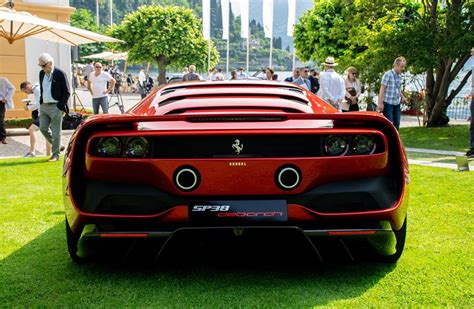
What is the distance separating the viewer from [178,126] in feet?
10.5

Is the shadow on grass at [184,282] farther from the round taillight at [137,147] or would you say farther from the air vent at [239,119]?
the air vent at [239,119]

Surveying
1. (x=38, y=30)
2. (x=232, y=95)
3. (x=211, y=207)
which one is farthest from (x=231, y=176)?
(x=38, y=30)

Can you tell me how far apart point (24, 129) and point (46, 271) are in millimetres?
11797

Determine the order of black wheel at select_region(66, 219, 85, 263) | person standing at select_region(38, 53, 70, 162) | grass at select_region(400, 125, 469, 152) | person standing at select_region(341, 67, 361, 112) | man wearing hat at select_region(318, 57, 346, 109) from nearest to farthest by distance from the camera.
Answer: black wheel at select_region(66, 219, 85, 263) < person standing at select_region(38, 53, 70, 162) < man wearing hat at select_region(318, 57, 346, 109) < person standing at select_region(341, 67, 361, 112) < grass at select_region(400, 125, 469, 152)

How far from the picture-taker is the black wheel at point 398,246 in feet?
12.0

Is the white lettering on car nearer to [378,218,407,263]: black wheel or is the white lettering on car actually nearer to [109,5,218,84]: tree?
[378,218,407,263]: black wheel

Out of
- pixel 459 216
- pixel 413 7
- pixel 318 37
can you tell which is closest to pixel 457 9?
pixel 413 7

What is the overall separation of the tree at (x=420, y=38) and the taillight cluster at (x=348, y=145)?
12.7m

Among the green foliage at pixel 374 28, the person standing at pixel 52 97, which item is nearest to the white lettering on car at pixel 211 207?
the person standing at pixel 52 97

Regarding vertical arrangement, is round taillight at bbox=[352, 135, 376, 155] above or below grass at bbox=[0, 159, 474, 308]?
above

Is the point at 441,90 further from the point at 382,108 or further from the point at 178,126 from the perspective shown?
the point at 178,126

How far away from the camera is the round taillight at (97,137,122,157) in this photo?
10.7ft

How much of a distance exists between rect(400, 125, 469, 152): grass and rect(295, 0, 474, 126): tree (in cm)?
97

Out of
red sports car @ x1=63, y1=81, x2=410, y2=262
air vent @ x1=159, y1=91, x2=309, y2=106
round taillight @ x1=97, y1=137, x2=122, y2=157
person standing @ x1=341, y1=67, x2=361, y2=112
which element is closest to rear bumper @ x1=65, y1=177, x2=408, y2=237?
red sports car @ x1=63, y1=81, x2=410, y2=262
